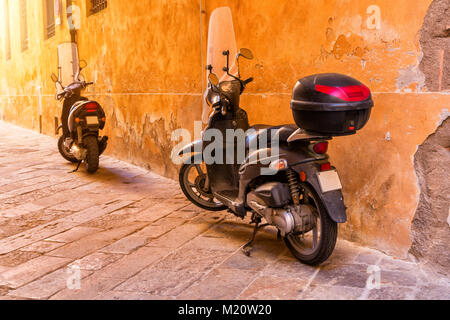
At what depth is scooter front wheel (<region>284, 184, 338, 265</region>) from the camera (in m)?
2.92

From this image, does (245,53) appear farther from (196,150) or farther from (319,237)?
(319,237)

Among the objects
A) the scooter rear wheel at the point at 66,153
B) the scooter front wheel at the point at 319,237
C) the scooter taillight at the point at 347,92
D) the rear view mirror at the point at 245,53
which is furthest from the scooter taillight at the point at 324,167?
the scooter rear wheel at the point at 66,153

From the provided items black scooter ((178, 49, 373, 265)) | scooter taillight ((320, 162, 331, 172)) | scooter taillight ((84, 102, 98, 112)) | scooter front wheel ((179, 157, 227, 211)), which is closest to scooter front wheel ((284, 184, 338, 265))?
black scooter ((178, 49, 373, 265))

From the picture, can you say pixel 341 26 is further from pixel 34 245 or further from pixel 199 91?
pixel 34 245

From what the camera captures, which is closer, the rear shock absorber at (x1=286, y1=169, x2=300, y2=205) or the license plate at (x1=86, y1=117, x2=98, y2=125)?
the rear shock absorber at (x1=286, y1=169, x2=300, y2=205)

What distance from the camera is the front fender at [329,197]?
286 centimetres

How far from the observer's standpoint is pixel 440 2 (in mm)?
2842

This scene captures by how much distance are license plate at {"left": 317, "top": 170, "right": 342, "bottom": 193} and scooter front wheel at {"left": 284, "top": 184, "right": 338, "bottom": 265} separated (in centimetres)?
8

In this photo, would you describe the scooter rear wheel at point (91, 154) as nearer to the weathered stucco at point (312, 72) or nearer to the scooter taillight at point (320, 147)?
the weathered stucco at point (312, 72)

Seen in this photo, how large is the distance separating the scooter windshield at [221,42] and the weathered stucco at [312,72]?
0.45 feet

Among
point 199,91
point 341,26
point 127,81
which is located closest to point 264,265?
point 341,26

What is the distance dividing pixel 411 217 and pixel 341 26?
1479 millimetres

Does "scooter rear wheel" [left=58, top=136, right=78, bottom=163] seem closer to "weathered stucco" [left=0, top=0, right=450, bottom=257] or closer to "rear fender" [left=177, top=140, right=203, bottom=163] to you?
"weathered stucco" [left=0, top=0, right=450, bottom=257]
